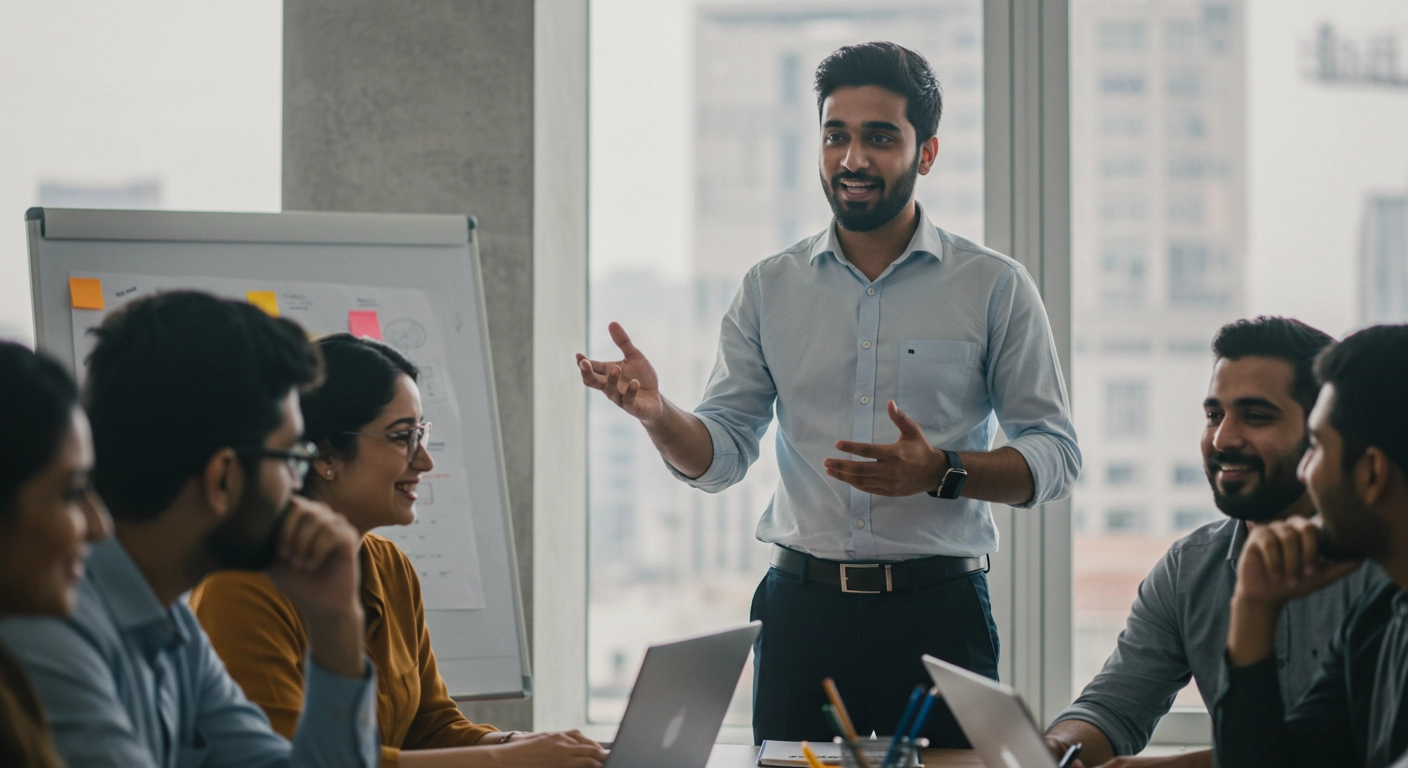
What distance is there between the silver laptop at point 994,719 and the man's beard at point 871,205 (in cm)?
120

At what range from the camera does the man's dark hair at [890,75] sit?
7.79 ft

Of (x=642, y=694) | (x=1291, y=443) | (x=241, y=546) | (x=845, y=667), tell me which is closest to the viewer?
(x=241, y=546)

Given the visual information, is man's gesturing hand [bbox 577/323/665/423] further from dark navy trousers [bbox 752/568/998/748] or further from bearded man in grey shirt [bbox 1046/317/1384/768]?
bearded man in grey shirt [bbox 1046/317/1384/768]

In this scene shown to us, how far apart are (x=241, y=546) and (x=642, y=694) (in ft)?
1.63

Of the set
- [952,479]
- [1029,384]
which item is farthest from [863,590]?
[1029,384]

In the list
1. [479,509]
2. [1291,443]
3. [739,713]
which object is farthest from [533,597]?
[1291,443]

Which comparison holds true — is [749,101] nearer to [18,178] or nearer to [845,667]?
[845,667]

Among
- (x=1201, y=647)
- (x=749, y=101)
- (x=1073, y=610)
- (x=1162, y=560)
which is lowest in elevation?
(x=1073, y=610)

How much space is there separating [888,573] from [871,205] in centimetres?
76

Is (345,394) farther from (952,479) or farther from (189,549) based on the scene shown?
(952,479)

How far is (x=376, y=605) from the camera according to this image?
1.73m

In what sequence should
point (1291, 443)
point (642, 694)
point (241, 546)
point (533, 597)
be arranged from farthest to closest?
point (533, 597) < point (1291, 443) < point (642, 694) < point (241, 546)

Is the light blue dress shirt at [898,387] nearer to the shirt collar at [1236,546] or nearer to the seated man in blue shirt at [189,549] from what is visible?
the shirt collar at [1236,546]

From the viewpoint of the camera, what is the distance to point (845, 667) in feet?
7.16
